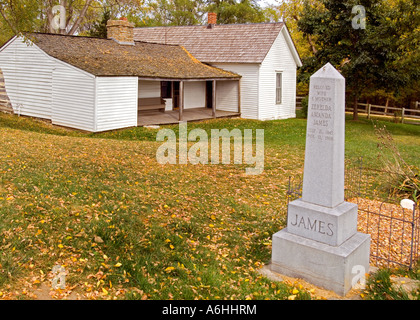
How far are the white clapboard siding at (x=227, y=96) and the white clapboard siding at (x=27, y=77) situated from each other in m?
11.3

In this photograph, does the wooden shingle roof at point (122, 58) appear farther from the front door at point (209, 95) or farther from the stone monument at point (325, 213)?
the stone monument at point (325, 213)

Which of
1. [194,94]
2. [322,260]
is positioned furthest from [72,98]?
[322,260]

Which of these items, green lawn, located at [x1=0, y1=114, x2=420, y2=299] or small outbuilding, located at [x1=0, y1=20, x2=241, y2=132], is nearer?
green lawn, located at [x1=0, y1=114, x2=420, y2=299]

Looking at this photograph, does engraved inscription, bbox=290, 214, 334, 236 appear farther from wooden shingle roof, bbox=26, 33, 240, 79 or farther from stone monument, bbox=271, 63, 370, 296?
wooden shingle roof, bbox=26, 33, 240, 79

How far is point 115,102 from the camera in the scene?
20.1 meters

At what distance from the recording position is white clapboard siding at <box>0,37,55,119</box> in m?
21.3

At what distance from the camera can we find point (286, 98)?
29.7 meters

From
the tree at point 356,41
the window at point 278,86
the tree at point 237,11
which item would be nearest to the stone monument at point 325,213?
the tree at point 356,41

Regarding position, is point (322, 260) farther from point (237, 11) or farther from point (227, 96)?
point (237, 11)

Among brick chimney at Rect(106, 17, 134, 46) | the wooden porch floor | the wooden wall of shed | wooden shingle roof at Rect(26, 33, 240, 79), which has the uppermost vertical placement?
brick chimney at Rect(106, 17, 134, 46)

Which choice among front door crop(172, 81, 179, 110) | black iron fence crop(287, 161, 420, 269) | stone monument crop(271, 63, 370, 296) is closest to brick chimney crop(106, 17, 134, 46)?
front door crop(172, 81, 179, 110)

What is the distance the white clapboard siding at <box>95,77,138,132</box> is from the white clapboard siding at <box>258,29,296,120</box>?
30.1 feet

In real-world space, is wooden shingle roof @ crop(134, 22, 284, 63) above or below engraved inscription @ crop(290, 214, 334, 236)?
above

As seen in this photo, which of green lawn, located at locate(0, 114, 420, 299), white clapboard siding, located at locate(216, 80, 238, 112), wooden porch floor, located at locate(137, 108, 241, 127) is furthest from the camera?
white clapboard siding, located at locate(216, 80, 238, 112)
